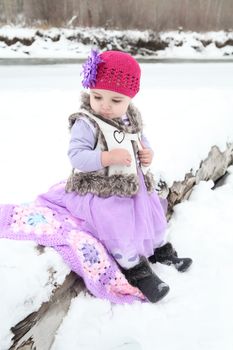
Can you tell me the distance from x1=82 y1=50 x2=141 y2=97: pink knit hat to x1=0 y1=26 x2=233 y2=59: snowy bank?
286 inches

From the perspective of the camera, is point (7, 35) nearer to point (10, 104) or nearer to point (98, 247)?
point (10, 104)

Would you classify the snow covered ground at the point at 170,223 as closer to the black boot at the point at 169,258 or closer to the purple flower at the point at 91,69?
the black boot at the point at 169,258

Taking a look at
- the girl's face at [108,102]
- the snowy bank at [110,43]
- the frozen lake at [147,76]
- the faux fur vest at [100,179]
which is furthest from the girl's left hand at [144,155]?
the snowy bank at [110,43]

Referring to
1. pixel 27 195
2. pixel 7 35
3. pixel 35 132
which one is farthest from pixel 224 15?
pixel 27 195

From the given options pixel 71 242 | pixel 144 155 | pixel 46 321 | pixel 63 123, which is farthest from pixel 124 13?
pixel 46 321

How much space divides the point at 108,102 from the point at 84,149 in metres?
0.24

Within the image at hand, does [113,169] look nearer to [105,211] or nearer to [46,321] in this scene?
[105,211]

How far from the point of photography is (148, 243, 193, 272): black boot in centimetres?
223

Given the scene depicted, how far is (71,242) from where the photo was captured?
70.2 inches

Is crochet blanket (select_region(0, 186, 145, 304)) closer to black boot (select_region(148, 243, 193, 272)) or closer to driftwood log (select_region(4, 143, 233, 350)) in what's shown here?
driftwood log (select_region(4, 143, 233, 350))

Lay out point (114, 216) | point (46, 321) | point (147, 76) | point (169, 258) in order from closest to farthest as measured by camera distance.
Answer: point (46, 321), point (114, 216), point (169, 258), point (147, 76)

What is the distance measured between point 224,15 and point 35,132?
9.78 metres

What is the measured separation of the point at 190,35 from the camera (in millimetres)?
11000

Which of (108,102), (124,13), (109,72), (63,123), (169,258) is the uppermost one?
(109,72)
